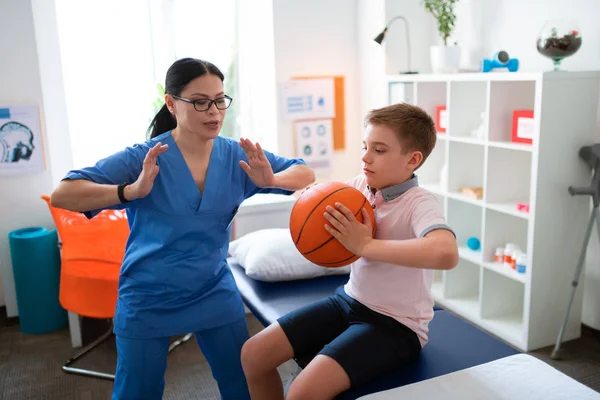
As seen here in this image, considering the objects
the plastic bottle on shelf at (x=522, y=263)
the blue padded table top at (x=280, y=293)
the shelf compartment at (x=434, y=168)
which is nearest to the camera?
the blue padded table top at (x=280, y=293)

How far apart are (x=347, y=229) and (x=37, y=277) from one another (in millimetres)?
2242

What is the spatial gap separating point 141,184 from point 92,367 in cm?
158

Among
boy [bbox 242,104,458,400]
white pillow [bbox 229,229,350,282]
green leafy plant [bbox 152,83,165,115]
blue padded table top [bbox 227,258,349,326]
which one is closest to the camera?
boy [bbox 242,104,458,400]

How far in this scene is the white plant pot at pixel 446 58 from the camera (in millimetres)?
3236

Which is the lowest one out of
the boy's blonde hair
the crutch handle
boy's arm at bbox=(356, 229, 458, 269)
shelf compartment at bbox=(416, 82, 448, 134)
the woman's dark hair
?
the crutch handle

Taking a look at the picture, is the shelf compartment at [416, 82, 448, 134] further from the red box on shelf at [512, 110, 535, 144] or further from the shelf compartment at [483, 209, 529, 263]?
the shelf compartment at [483, 209, 529, 263]

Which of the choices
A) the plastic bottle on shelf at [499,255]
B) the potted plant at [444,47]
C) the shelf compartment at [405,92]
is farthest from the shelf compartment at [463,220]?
the potted plant at [444,47]

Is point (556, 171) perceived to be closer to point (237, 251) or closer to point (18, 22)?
point (237, 251)

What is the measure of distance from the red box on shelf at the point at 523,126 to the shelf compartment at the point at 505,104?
59 mm

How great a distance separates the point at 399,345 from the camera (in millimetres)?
1624

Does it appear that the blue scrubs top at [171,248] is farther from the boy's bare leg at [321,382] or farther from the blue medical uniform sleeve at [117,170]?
the boy's bare leg at [321,382]

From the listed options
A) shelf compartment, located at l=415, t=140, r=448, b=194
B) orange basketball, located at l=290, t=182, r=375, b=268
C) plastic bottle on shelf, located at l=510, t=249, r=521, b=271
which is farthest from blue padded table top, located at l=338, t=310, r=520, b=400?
shelf compartment, located at l=415, t=140, r=448, b=194

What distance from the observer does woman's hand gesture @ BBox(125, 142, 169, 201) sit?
1.58 metres

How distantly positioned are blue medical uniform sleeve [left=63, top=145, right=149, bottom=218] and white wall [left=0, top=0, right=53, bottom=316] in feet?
5.58
